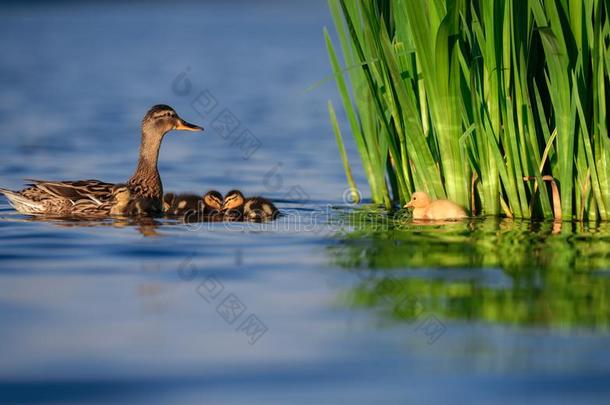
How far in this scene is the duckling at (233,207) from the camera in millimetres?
9453

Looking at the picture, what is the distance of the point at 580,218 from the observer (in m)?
8.60

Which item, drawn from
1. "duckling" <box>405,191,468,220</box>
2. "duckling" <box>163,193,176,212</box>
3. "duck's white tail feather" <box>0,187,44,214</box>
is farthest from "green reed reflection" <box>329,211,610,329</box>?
"duck's white tail feather" <box>0,187,44,214</box>

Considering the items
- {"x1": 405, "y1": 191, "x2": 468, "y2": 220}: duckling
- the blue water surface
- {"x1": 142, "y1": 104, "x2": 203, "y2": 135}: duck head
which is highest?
{"x1": 142, "y1": 104, "x2": 203, "y2": 135}: duck head

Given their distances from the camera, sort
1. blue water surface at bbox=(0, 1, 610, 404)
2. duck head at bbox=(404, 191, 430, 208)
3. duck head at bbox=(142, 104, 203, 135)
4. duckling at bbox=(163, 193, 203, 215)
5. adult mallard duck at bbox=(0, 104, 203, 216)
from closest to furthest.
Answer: blue water surface at bbox=(0, 1, 610, 404), duck head at bbox=(404, 191, 430, 208), duckling at bbox=(163, 193, 203, 215), adult mallard duck at bbox=(0, 104, 203, 216), duck head at bbox=(142, 104, 203, 135)

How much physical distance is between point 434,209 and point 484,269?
1.62m

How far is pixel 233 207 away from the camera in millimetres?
9484

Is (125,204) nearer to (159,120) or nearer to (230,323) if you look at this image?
(159,120)

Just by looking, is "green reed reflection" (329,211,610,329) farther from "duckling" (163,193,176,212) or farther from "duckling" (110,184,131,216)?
"duckling" (110,184,131,216)

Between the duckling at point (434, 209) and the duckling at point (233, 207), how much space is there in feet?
4.86

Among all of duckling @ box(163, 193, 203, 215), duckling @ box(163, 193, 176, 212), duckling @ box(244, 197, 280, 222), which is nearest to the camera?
duckling @ box(244, 197, 280, 222)

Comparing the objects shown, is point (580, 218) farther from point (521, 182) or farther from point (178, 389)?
point (178, 389)

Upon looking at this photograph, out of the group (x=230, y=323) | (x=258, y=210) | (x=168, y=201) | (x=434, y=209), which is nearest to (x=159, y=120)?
(x=168, y=201)

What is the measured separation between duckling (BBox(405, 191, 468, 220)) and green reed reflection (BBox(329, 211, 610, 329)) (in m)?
0.09

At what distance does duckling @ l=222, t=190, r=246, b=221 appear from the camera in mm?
9453
